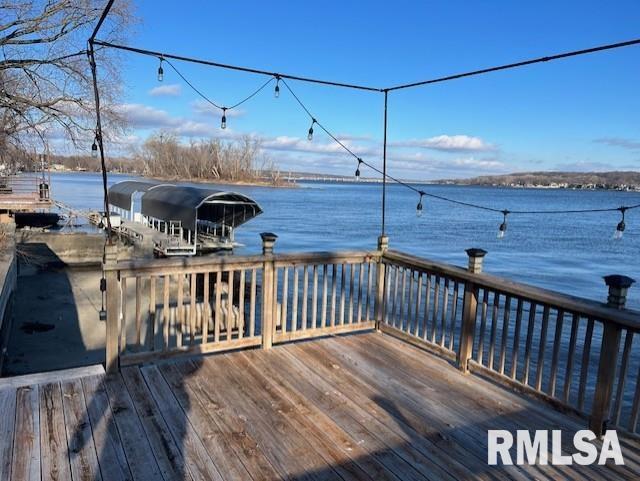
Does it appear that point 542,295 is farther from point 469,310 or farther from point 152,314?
point 152,314

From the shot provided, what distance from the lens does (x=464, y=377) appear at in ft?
12.5

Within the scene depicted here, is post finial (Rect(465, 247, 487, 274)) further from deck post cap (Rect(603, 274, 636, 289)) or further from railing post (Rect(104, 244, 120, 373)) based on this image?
railing post (Rect(104, 244, 120, 373))

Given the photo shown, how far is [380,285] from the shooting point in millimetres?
4895

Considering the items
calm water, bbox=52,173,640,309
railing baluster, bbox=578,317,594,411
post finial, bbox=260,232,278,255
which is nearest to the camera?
railing baluster, bbox=578,317,594,411

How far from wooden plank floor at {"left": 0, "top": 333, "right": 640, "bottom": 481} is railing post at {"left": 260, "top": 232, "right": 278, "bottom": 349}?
11.3 inches

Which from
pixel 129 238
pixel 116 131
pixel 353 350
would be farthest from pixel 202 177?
pixel 353 350

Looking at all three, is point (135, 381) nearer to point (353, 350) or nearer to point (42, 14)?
point (353, 350)

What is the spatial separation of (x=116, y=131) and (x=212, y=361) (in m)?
13.9

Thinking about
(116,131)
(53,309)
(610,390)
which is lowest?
(53,309)

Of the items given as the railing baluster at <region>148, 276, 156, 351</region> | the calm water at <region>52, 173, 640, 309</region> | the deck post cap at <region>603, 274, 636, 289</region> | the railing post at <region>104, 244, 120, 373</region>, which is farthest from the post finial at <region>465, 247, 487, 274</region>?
the calm water at <region>52, 173, 640, 309</region>

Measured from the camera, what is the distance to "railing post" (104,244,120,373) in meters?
3.47

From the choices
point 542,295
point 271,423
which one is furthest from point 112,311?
point 542,295

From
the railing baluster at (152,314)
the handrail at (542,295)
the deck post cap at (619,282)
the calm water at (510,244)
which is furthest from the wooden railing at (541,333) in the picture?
the calm water at (510,244)

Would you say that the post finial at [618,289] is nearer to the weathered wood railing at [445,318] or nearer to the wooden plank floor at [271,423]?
the weathered wood railing at [445,318]
